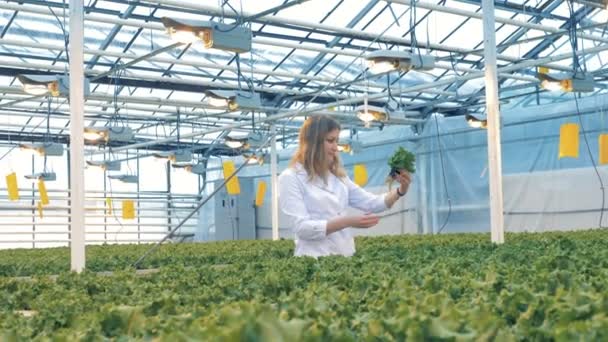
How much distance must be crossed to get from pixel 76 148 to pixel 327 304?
3940 millimetres

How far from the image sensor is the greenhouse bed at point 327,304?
140 centimetres

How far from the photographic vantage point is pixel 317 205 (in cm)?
439

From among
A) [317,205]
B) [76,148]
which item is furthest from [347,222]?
[76,148]

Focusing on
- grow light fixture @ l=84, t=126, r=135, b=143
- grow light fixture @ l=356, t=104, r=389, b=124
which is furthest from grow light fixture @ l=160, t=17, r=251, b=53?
grow light fixture @ l=84, t=126, r=135, b=143

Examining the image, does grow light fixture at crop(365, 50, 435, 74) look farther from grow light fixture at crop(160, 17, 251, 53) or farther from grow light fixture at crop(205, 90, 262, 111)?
grow light fixture at crop(205, 90, 262, 111)

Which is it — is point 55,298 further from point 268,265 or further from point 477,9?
point 477,9

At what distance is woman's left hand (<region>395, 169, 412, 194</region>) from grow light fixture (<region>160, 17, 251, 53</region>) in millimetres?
2317

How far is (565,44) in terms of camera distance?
16719mm

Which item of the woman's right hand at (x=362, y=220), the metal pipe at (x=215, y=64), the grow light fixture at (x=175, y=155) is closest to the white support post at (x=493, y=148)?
the woman's right hand at (x=362, y=220)

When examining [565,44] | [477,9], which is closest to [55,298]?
[477,9]

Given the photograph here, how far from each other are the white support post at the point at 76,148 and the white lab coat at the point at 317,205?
178 cm

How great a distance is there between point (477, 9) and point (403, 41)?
165cm

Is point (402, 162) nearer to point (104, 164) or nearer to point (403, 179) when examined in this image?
point (403, 179)

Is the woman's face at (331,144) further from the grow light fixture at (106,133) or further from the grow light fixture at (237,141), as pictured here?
the grow light fixture at (237,141)
